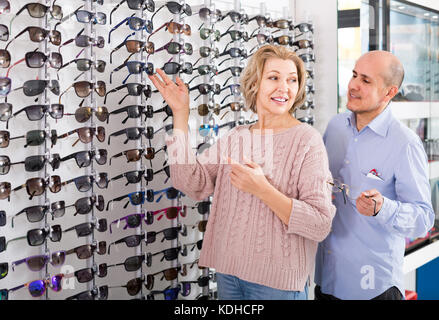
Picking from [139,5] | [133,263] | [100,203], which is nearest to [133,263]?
[133,263]

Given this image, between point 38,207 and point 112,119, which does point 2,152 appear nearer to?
point 38,207

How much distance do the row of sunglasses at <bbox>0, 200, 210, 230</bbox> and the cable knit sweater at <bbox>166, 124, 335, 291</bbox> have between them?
Answer: 0.44 m

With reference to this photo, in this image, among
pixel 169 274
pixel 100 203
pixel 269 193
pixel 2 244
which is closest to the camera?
pixel 269 193

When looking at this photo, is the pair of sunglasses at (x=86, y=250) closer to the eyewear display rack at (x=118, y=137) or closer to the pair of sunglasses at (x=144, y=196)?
the eyewear display rack at (x=118, y=137)

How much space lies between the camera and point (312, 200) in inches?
64.2

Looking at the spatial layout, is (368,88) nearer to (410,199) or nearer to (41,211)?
(410,199)

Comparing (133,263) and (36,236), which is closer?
(36,236)

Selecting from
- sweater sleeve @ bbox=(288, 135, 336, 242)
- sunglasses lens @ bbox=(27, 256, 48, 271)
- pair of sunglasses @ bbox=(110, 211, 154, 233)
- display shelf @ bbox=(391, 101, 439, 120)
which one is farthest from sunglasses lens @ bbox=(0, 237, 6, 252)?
display shelf @ bbox=(391, 101, 439, 120)

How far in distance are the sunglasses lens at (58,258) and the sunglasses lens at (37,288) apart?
84mm

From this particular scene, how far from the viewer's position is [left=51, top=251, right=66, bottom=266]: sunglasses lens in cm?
185

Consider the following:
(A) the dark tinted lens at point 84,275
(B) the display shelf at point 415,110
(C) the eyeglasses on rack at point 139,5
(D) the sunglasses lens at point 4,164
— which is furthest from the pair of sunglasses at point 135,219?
(B) the display shelf at point 415,110

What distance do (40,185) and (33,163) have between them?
89 millimetres

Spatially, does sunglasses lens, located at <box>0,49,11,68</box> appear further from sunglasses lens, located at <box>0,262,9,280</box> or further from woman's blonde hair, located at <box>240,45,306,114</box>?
woman's blonde hair, located at <box>240,45,306,114</box>

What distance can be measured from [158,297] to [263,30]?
151 cm
